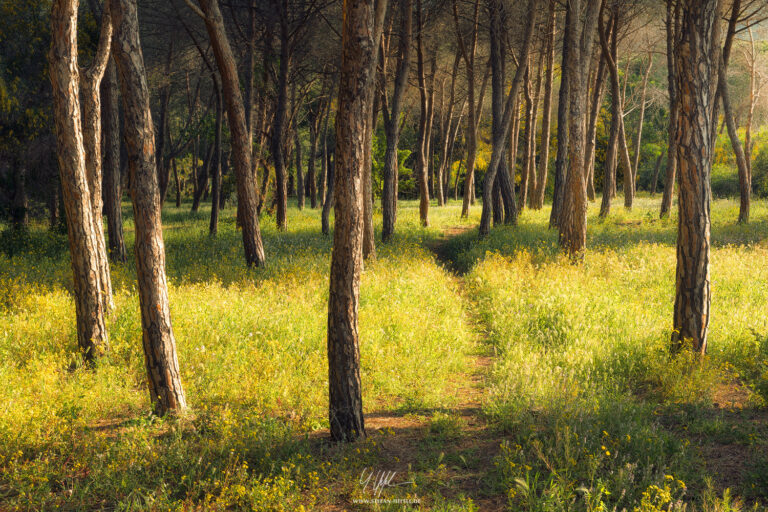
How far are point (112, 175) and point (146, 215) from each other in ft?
30.1

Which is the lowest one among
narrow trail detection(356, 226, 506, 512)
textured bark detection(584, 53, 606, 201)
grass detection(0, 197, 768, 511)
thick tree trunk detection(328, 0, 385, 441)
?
narrow trail detection(356, 226, 506, 512)

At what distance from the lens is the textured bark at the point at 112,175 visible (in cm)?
1298

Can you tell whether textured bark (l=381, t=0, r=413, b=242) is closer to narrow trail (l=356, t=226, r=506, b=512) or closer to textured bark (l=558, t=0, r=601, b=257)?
textured bark (l=558, t=0, r=601, b=257)

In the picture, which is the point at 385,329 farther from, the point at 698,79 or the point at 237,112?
the point at 237,112

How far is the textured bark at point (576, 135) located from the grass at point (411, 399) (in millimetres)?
1992

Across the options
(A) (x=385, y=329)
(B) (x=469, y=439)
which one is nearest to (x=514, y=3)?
(A) (x=385, y=329)

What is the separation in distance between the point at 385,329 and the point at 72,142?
17.3ft

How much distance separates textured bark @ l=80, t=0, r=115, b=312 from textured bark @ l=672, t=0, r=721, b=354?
7893 mm

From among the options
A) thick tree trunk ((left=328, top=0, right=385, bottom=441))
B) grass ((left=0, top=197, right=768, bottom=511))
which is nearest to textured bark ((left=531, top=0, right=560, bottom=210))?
grass ((left=0, top=197, right=768, bottom=511))

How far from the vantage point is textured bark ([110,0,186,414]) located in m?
5.54

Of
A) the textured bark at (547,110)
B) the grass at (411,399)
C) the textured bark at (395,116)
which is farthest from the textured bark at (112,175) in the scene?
the textured bark at (547,110)

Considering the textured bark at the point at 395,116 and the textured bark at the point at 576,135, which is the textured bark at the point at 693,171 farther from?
the textured bark at the point at 395,116

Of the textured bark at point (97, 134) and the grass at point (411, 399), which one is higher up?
the textured bark at point (97, 134)

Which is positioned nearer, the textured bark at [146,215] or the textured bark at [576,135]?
the textured bark at [146,215]
